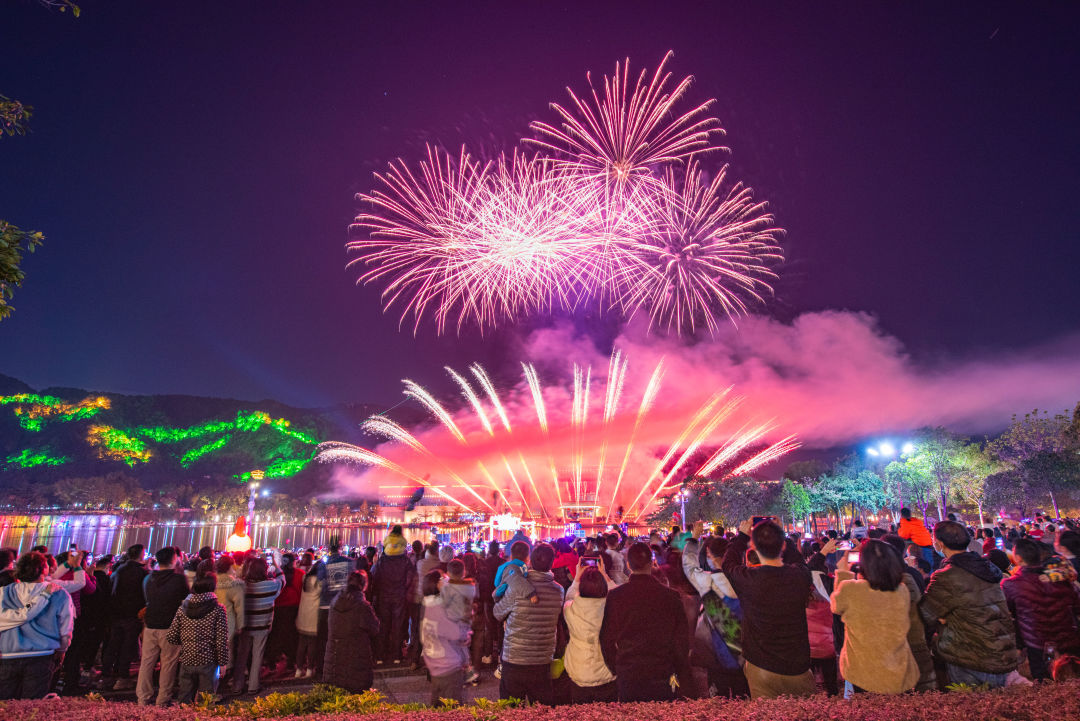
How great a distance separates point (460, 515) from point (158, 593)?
15244 centimetres

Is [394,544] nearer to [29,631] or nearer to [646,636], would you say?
[29,631]

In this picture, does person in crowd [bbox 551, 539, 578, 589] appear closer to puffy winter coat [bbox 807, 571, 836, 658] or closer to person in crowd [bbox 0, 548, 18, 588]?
puffy winter coat [bbox 807, 571, 836, 658]

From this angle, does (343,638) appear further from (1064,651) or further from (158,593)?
(1064,651)

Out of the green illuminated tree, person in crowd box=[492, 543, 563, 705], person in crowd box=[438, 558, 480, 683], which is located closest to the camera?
person in crowd box=[492, 543, 563, 705]

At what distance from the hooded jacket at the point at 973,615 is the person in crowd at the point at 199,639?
6.95 m

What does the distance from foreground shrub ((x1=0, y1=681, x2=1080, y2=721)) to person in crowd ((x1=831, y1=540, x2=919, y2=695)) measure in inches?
9.9

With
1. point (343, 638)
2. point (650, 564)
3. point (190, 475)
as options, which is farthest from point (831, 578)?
point (190, 475)

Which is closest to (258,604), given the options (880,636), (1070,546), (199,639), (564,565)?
(199,639)

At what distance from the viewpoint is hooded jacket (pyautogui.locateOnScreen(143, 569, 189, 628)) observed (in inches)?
276

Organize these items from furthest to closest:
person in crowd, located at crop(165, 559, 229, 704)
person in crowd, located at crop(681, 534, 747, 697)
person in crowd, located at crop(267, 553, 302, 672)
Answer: person in crowd, located at crop(267, 553, 302, 672) → person in crowd, located at crop(165, 559, 229, 704) → person in crowd, located at crop(681, 534, 747, 697)

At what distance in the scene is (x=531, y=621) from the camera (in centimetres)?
551

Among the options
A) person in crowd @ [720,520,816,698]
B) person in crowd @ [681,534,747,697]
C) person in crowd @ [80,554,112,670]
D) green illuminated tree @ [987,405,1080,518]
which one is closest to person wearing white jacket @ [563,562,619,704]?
person in crowd @ [681,534,747,697]

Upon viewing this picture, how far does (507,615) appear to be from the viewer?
570 centimetres

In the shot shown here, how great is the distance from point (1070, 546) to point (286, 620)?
1074 centimetres
